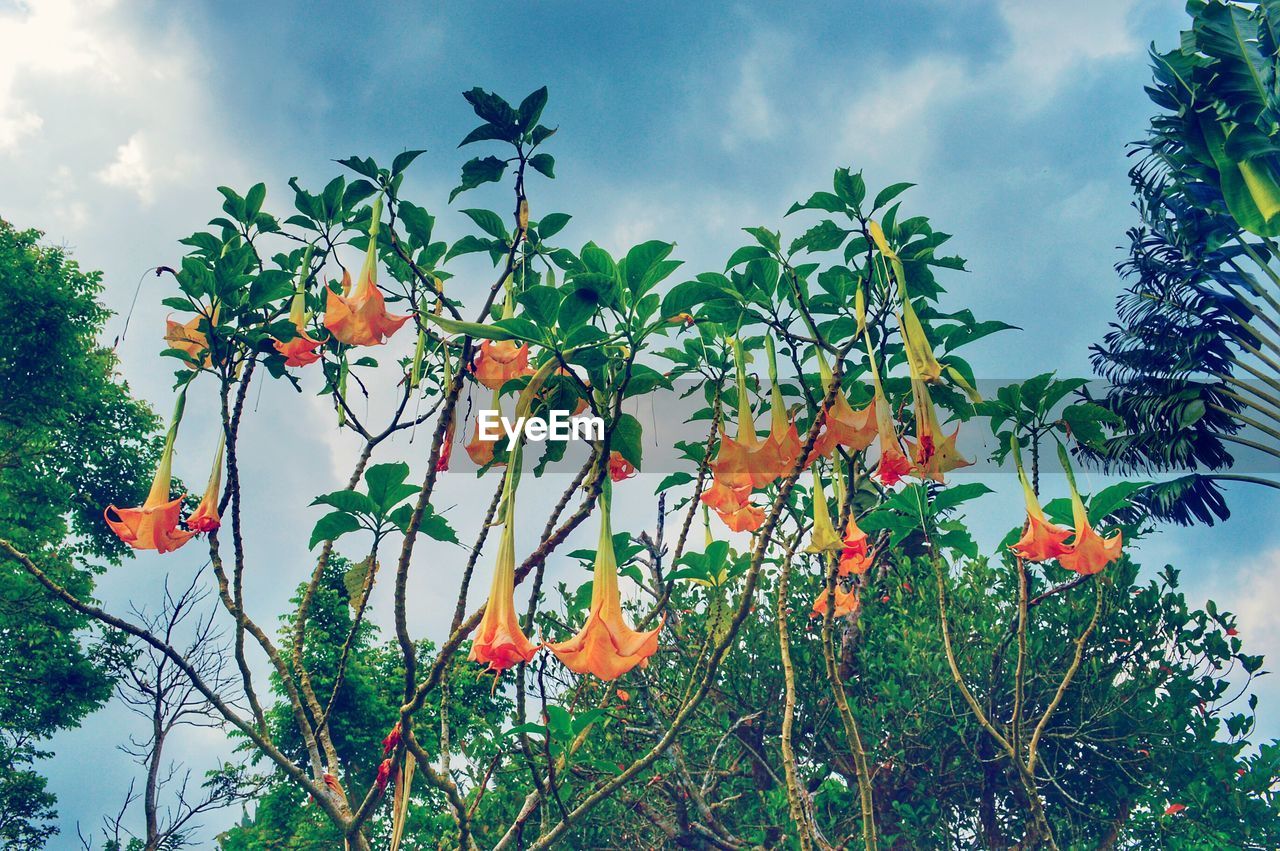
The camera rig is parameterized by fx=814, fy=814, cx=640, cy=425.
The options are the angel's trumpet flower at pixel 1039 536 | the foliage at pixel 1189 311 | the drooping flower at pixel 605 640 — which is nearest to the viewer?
the drooping flower at pixel 605 640

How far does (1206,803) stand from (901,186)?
4.61 meters

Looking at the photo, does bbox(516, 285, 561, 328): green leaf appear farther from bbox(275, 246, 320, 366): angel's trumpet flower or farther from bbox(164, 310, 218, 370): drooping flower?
bbox(164, 310, 218, 370): drooping flower

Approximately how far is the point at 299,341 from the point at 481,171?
589 mm

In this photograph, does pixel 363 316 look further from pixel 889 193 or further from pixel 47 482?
pixel 47 482

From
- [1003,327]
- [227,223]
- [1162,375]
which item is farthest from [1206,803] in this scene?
[1162,375]

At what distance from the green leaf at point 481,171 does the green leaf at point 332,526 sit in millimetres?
736

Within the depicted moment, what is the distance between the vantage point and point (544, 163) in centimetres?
172

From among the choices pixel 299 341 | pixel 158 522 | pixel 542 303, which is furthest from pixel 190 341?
pixel 542 303

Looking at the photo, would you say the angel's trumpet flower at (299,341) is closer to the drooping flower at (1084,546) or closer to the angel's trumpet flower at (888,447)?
the angel's trumpet flower at (888,447)

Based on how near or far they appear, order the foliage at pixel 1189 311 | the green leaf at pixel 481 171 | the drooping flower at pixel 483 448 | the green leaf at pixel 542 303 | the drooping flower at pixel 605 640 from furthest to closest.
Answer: the foliage at pixel 1189 311, the green leaf at pixel 481 171, the drooping flower at pixel 483 448, the green leaf at pixel 542 303, the drooping flower at pixel 605 640

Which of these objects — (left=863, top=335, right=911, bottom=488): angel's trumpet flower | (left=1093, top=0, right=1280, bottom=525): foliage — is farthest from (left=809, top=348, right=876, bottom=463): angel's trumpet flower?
(left=1093, top=0, right=1280, bottom=525): foliage

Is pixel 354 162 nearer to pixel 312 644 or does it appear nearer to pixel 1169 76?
pixel 1169 76

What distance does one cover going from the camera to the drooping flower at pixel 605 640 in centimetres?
86

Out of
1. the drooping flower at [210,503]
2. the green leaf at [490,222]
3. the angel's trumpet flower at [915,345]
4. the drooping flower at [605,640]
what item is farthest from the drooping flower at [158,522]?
the angel's trumpet flower at [915,345]
